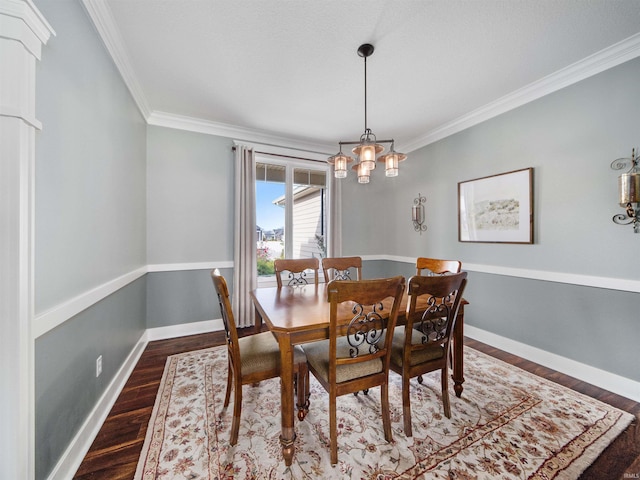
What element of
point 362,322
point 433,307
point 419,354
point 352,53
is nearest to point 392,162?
point 352,53

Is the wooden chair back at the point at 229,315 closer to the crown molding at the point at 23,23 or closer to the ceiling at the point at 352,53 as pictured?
the crown molding at the point at 23,23

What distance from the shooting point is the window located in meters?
3.69

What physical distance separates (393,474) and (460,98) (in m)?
3.26

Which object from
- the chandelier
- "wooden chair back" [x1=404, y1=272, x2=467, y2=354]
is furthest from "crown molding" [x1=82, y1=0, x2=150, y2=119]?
"wooden chair back" [x1=404, y1=272, x2=467, y2=354]

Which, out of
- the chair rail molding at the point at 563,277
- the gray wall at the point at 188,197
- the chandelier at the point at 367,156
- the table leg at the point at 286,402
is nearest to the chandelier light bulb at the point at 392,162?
the chandelier at the point at 367,156

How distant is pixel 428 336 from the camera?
163 cm

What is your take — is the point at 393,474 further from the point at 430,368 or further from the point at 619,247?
the point at 619,247

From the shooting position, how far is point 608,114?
2.05m

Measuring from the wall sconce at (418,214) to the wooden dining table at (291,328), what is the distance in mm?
2050

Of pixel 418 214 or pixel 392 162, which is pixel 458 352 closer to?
pixel 392 162

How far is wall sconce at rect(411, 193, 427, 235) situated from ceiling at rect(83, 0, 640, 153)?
1131 millimetres

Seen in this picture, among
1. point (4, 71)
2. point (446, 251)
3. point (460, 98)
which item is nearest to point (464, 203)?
point (446, 251)

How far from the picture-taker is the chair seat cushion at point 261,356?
149 centimetres

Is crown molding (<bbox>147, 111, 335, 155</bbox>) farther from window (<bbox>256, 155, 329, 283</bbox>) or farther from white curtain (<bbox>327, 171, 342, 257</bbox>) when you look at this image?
white curtain (<bbox>327, 171, 342, 257</bbox>)
